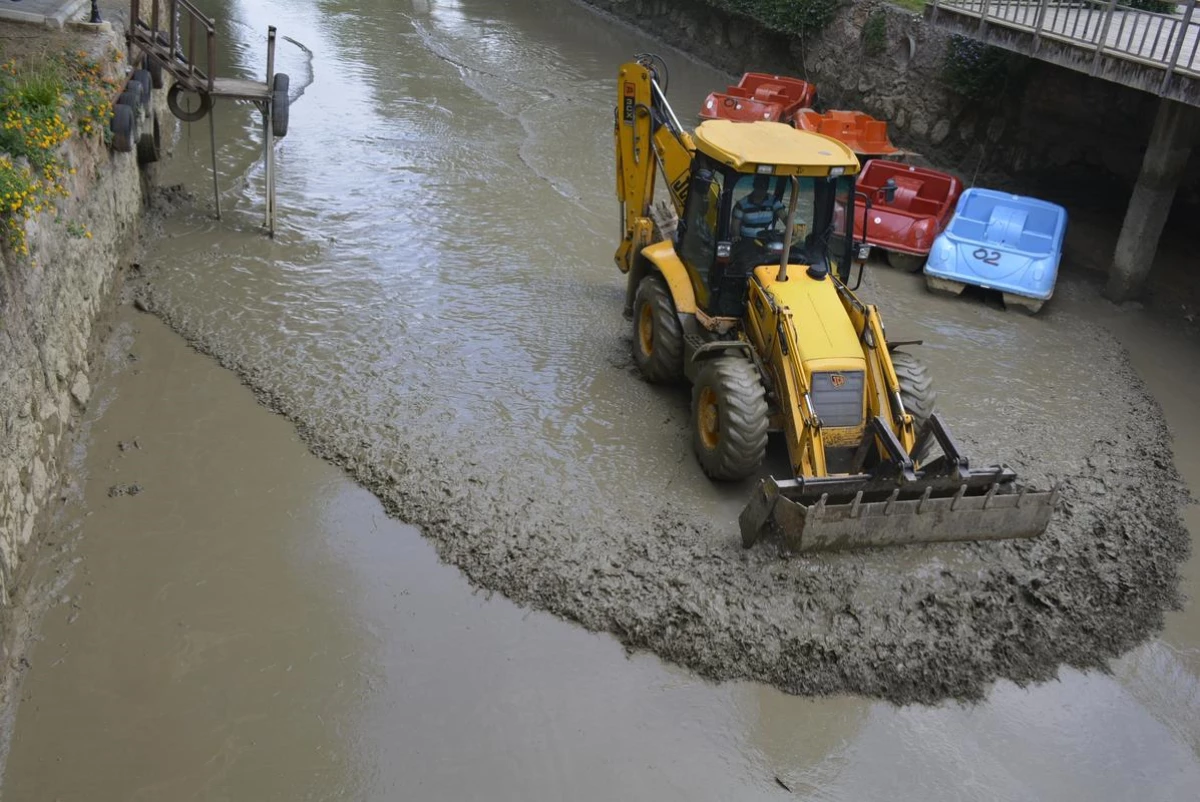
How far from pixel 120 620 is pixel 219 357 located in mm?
3361

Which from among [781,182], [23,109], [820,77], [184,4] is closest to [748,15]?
[820,77]

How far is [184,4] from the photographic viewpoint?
11.0m

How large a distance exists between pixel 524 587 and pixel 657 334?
110 inches

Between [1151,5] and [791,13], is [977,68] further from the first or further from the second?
[791,13]

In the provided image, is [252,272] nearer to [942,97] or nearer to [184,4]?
[184,4]

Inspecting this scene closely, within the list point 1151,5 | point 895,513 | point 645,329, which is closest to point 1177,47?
point 1151,5

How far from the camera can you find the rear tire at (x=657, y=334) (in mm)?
8391

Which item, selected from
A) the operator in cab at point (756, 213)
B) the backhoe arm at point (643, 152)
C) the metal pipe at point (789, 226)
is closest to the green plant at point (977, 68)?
the backhoe arm at point (643, 152)

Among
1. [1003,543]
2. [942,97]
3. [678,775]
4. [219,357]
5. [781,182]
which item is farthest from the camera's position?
[942,97]

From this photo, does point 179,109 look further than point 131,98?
Yes

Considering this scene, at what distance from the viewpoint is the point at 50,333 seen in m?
7.34

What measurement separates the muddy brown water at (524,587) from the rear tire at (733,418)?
1.05 ft

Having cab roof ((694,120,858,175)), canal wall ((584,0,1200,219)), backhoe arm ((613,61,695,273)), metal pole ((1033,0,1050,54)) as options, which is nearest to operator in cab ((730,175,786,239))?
cab roof ((694,120,858,175))

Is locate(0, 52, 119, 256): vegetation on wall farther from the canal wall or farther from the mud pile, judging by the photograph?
the canal wall
